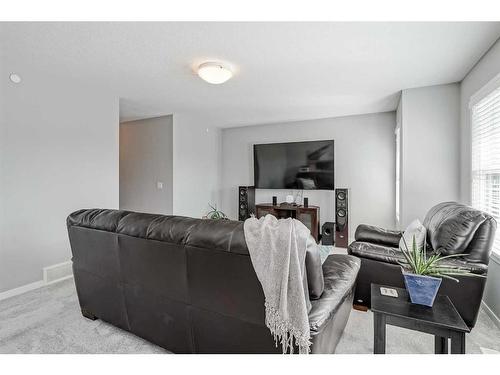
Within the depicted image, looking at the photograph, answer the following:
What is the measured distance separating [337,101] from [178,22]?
2798 mm

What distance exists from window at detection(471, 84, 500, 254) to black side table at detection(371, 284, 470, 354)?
1444mm

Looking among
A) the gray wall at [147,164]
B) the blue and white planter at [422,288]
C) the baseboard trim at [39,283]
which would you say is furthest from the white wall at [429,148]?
the baseboard trim at [39,283]

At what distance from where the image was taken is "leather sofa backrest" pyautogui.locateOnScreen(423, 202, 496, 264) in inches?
75.7

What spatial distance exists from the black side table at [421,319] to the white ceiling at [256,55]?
77.8 inches

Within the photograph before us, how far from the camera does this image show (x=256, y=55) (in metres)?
2.49

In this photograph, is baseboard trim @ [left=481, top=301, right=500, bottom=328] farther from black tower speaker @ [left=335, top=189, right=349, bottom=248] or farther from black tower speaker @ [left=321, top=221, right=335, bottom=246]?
black tower speaker @ [left=321, top=221, right=335, bottom=246]

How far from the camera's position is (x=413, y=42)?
2229 millimetres

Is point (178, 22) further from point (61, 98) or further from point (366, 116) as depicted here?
point (366, 116)

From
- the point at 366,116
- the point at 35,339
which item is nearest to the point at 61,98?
the point at 35,339

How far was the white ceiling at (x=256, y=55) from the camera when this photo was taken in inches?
81.0

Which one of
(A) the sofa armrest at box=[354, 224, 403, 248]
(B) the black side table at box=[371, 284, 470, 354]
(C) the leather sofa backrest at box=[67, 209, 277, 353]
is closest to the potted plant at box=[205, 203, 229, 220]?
(C) the leather sofa backrest at box=[67, 209, 277, 353]

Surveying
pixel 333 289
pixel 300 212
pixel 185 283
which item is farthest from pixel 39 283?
pixel 300 212

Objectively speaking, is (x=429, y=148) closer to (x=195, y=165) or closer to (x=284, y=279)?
(x=284, y=279)

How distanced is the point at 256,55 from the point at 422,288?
7.55 ft
